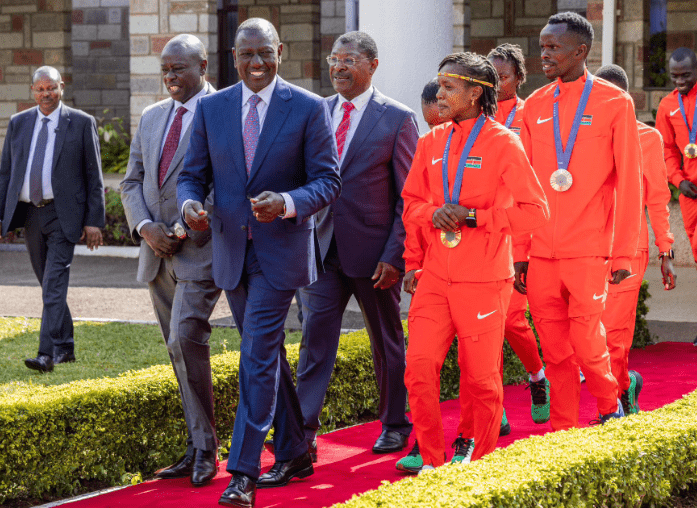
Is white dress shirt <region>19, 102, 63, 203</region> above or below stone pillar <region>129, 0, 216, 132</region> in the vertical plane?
below

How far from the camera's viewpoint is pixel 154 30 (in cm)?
1592

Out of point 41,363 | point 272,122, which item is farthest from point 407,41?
point 272,122

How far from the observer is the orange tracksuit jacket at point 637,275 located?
6324mm

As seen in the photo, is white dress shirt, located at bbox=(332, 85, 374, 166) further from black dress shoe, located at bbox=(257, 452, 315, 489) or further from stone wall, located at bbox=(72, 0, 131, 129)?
stone wall, located at bbox=(72, 0, 131, 129)

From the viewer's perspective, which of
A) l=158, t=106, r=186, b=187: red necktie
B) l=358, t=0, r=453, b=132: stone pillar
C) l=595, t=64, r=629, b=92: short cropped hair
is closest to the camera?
l=158, t=106, r=186, b=187: red necktie

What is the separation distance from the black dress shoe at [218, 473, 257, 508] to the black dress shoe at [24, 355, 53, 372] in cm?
391

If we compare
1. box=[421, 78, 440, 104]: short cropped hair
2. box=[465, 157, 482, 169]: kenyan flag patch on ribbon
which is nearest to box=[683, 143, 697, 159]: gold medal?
box=[421, 78, 440, 104]: short cropped hair

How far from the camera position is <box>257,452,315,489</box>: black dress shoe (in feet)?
17.0

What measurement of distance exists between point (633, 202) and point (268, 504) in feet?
7.64

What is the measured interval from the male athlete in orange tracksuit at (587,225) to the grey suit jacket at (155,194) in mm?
1744

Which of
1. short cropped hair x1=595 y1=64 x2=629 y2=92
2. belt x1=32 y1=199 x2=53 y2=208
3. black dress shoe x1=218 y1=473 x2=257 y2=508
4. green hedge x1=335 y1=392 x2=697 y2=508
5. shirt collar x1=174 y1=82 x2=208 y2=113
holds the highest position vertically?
short cropped hair x1=595 y1=64 x2=629 y2=92

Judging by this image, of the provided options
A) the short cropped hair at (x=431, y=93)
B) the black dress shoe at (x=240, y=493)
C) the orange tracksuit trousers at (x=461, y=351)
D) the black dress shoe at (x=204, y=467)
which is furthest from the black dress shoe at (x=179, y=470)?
the short cropped hair at (x=431, y=93)

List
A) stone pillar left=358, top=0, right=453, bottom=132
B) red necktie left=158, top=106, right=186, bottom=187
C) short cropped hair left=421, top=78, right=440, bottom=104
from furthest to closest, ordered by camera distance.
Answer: stone pillar left=358, top=0, right=453, bottom=132 < short cropped hair left=421, top=78, right=440, bottom=104 < red necktie left=158, top=106, right=186, bottom=187

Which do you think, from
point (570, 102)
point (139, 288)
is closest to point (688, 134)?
point (570, 102)
